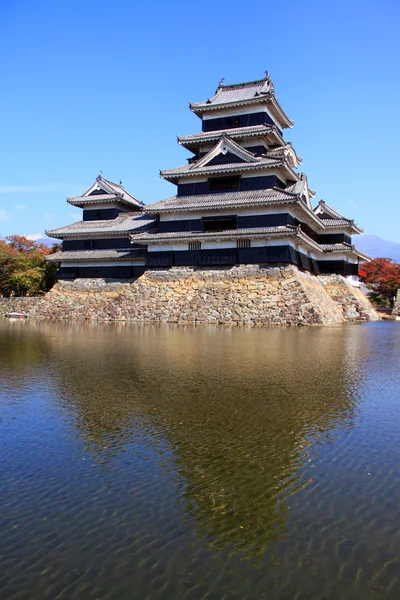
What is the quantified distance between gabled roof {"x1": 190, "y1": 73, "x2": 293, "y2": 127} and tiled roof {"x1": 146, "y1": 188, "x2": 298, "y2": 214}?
9.17m

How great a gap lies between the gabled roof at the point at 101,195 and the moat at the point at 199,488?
3626cm

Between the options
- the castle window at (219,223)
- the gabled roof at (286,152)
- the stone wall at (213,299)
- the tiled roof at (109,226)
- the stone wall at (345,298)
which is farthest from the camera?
the tiled roof at (109,226)

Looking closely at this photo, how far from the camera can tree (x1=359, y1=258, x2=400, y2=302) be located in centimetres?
5900

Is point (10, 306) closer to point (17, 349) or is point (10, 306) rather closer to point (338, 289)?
point (17, 349)

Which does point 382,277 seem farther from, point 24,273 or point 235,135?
point 24,273

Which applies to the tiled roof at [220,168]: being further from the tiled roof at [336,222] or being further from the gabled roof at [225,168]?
the tiled roof at [336,222]

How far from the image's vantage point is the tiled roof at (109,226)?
141 ft

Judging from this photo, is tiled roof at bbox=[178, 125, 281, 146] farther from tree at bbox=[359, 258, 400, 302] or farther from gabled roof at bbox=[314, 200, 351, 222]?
tree at bbox=[359, 258, 400, 302]

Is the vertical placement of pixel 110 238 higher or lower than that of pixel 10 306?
higher

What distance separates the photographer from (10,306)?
44344 millimetres

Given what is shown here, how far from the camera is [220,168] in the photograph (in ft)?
120

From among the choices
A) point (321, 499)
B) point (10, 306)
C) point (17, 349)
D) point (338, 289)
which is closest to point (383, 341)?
point (17, 349)

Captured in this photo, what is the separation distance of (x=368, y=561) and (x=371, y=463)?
95.1 inches

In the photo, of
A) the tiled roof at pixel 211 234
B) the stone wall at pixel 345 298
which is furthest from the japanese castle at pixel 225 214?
the stone wall at pixel 345 298
